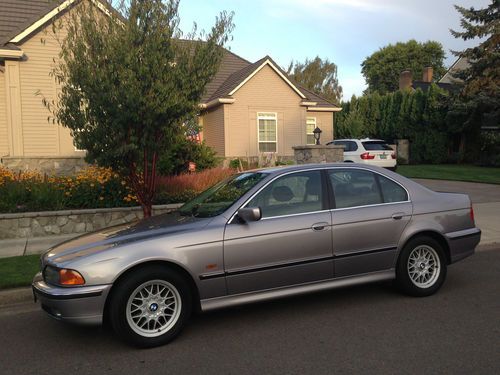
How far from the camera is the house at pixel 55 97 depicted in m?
14.0

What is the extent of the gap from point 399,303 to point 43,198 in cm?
746

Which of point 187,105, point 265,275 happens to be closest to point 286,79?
point 187,105

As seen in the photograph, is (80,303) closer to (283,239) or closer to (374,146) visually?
(283,239)

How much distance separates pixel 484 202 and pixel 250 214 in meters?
10.2

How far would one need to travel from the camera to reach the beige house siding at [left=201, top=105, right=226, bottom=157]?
19.2 m

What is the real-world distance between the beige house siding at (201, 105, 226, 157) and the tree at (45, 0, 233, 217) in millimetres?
11835

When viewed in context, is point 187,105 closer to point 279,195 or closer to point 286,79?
point 279,195

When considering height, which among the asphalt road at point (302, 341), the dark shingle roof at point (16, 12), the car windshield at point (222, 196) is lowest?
the asphalt road at point (302, 341)

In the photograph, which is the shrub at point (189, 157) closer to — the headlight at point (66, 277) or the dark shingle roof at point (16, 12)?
the dark shingle roof at point (16, 12)

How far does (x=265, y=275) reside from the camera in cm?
448

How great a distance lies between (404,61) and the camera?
193 ft

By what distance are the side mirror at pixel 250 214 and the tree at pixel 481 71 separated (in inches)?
789

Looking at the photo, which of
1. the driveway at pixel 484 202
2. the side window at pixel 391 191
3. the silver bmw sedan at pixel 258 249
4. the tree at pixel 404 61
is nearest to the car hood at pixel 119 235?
the silver bmw sedan at pixel 258 249

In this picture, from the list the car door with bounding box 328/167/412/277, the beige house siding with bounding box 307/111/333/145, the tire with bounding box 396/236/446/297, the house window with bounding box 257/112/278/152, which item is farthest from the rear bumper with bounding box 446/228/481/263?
the beige house siding with bounding box 307/111/333/145
